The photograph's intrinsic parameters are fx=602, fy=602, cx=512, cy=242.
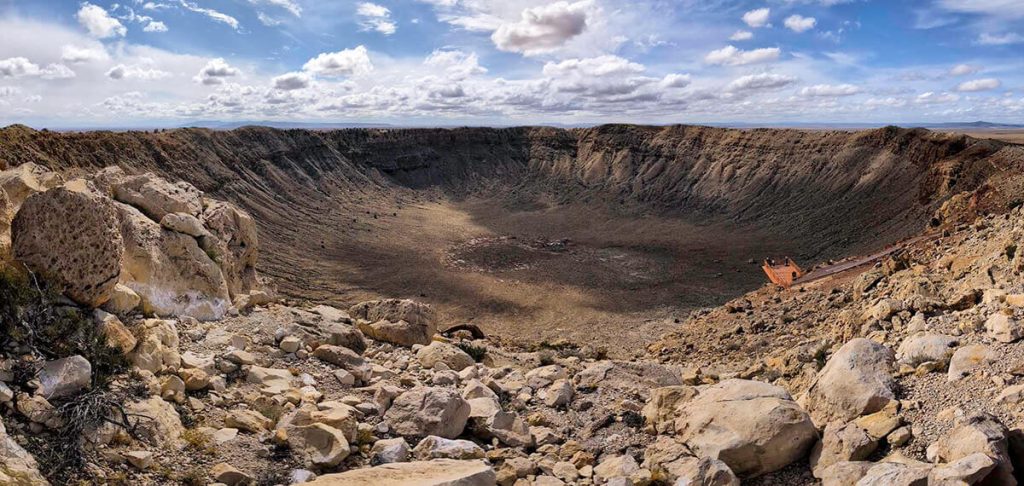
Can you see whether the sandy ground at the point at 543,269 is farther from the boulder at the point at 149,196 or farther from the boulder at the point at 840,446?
the boulder at the point at 840,446

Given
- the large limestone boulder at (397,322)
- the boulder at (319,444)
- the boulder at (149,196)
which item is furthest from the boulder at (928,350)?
the boulder at (149,196)

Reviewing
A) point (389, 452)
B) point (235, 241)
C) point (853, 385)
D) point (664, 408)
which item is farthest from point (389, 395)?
point (235, 241)

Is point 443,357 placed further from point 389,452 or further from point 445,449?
point 389,452

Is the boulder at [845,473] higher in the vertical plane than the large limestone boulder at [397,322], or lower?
higher

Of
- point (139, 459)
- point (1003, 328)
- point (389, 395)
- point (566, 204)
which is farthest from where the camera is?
point (566, 204)

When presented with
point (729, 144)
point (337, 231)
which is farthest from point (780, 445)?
point (729, 144)

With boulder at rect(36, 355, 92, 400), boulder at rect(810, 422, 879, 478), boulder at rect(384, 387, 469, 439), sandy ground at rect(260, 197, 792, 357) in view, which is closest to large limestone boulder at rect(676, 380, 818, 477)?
boulder at rect(810, 422, 879, 478)

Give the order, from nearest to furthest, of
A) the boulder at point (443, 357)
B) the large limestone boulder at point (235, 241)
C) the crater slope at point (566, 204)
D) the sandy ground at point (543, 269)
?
1. the boulder at point (443, 357)
2. the large limestone boulder at point (235, 241)
3. the sandy ground at point (543, 269)
4. the crater slope at point (566, 204)
